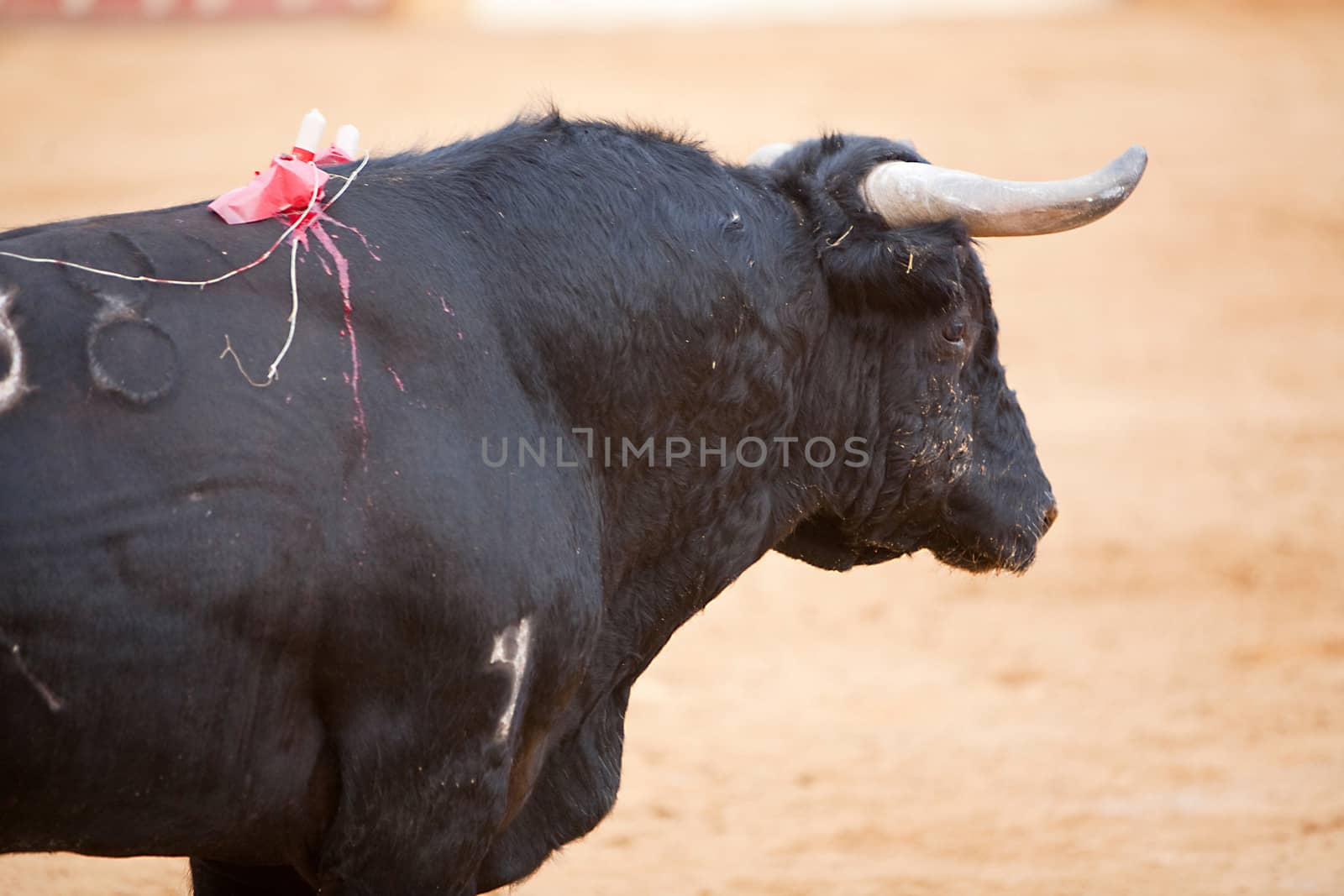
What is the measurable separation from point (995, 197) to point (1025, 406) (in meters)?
8.22

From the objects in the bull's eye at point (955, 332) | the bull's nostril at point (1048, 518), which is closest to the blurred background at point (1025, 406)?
the bull's eye at point (955, 332)

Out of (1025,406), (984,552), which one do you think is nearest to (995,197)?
(984,552)

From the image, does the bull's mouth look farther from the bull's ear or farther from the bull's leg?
the bull's leg

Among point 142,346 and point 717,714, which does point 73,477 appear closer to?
point 142,346

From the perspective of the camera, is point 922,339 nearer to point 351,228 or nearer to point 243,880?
point 351,228

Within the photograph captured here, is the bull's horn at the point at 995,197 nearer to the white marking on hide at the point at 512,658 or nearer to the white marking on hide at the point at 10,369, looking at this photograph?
the white marking on hide at the point at 512,658

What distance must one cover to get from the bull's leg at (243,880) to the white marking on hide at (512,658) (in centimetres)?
88

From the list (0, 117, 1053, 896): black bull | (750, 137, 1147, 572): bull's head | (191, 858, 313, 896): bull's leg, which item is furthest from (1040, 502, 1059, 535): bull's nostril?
(191, 858, 313, 896): bull's leg

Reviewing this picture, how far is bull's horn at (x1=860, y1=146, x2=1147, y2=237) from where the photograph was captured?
11.4 feet

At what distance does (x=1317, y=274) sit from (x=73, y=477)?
45.3ft

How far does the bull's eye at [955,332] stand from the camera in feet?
11.9

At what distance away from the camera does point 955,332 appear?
11.9 ft

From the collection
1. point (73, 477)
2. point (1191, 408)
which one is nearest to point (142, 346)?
point (73, 477)

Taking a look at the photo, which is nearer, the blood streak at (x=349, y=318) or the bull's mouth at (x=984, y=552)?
the blood streak at (x=349, y=318)
